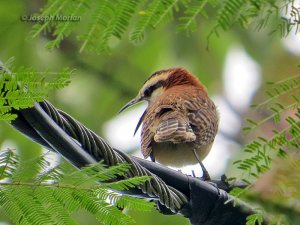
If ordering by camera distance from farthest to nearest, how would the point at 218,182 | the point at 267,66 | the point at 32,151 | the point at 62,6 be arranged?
the point at 267,66, the point at 32,151, the point at 218,182, the point at 62,6

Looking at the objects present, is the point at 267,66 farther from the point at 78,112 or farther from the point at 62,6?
the point at 62,6

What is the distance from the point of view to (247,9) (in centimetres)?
303

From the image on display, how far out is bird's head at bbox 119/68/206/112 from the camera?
8.20 meters

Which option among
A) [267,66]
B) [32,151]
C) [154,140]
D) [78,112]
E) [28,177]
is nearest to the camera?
[28,177]

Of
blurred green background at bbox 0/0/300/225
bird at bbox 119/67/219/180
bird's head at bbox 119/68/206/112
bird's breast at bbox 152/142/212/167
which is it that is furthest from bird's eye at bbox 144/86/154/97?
blurred green background at bbox 0/0/300/225

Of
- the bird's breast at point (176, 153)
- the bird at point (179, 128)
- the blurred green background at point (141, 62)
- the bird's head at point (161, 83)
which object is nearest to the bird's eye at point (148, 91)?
the bird's head at point (161, 83)

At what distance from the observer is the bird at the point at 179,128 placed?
6.25m

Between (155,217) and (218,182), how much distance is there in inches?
216

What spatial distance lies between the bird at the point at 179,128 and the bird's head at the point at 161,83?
0.56 m

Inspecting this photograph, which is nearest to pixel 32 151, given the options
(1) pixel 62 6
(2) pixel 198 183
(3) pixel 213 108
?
(3) pixel 213 108

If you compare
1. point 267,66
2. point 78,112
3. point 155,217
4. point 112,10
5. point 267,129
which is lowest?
point 155,217

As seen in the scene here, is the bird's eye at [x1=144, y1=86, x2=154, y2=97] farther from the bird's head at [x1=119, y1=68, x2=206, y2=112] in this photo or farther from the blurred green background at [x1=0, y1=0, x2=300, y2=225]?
the blurred green background at [x1=0, y1=0, x2=300, y2=225]

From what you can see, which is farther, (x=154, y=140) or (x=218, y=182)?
(x=154, y=140)

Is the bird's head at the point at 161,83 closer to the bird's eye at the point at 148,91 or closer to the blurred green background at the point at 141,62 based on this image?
the bird's eye at the point at 148,91
